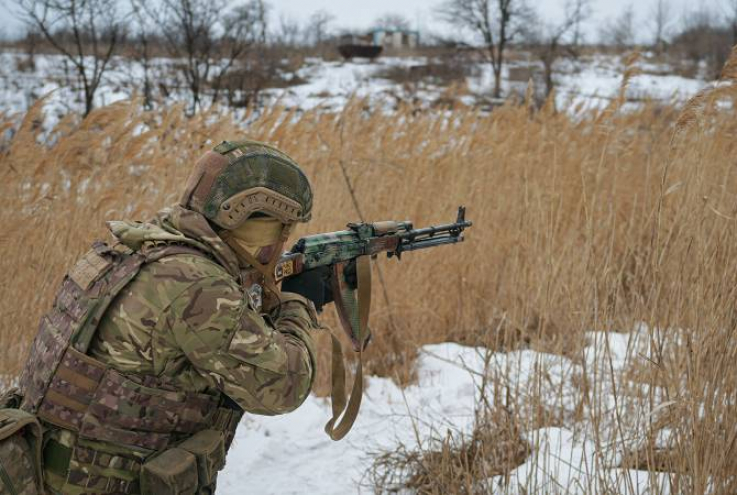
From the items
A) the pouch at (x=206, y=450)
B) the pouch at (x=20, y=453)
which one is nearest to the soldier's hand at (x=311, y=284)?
the pouch at (x=206, y=450)

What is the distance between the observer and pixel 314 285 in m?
1.94

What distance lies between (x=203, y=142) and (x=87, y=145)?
87 cm

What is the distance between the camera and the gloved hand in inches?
75.3

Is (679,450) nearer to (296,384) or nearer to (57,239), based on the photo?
(296,384)

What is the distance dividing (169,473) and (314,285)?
72 centimetres

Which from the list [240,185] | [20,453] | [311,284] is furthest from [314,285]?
[20,453]

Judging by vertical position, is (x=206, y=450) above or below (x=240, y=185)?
below

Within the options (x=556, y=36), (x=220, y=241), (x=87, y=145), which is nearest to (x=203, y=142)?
(x=87, y=145)

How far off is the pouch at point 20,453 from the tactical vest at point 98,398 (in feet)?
0.14

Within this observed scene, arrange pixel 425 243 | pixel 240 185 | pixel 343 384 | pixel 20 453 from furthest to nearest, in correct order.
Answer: pixel 425 243
pixel 343 384
pixel 240 185
pixel 20 453

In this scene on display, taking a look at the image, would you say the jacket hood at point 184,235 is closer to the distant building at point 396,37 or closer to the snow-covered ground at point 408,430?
the snow-covered ground at point 408,430

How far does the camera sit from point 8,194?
294 cm

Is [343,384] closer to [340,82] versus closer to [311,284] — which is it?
[311,284]

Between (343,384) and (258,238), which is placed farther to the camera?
(343,384)
